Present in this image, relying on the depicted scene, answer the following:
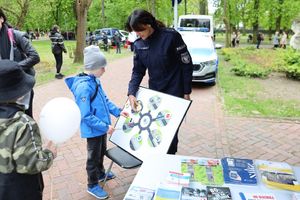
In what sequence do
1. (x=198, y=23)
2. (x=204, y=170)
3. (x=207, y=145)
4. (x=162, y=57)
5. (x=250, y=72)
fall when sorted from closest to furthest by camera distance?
1. (x=204, y=170)
2. (x=162, y=57)
3. (x=207, y=145)
4. (x=250, y=72)
5. (x=198, y=23)

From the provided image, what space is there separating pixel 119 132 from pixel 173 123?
2.16 feet

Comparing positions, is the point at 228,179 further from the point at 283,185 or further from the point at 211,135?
the point at 211,135

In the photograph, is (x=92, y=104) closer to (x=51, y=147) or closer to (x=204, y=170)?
(x=51, y=147)

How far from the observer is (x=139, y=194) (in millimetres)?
2064

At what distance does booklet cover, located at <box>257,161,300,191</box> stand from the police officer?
1.06 meters

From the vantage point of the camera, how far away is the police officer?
127 inches

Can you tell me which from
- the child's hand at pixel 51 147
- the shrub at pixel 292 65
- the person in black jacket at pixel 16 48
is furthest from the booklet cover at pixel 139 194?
the shrub at pixel 292 65

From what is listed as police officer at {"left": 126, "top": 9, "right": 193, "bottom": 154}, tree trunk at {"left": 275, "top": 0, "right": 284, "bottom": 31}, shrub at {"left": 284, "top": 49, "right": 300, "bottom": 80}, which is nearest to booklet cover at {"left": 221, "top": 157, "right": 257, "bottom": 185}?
police officer at {"left": 126, "top": 9, "right": 193, "bottom": 154}

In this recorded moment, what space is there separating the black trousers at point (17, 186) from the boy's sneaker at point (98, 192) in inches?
50.0

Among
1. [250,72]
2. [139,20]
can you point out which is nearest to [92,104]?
[139,20]

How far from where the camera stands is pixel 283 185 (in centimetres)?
215

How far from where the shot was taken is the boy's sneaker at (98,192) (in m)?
3.62

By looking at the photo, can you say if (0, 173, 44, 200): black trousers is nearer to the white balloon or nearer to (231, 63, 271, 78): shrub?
the white balloon

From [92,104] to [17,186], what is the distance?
3.89 feet
